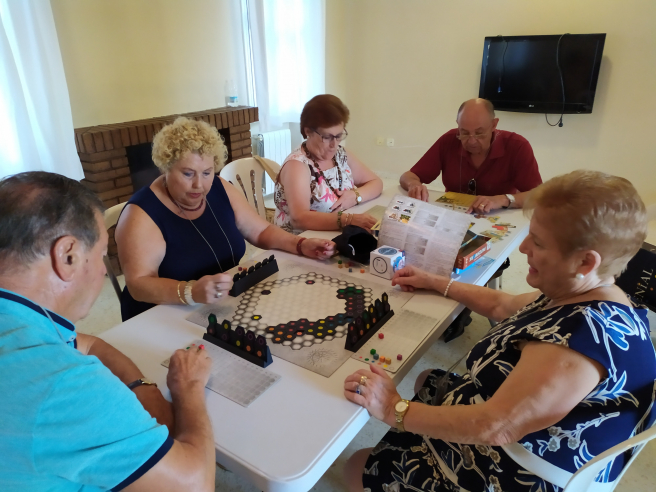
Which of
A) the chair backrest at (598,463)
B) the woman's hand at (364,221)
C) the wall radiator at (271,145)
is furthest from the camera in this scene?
the wall radiator at (271,145)

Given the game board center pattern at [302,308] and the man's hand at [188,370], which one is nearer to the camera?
the man's hand at [188,370]

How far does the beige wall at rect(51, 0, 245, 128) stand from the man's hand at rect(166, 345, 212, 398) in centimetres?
248

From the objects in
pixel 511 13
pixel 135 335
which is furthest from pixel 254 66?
pixel 135 335

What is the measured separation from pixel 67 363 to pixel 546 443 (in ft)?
2.70

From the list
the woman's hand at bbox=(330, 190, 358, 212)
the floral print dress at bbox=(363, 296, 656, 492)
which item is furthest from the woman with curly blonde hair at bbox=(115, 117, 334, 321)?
the floral print dress at bbox=(363, 296, 656, 492)

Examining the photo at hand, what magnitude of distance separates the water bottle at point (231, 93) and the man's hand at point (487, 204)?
251cm

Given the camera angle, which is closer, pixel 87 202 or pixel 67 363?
pixel 67 363

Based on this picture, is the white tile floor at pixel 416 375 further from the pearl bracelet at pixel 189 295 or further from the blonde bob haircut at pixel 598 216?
the blonde bob haircut at pixel 598 216

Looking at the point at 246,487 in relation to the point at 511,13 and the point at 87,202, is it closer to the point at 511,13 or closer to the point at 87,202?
the point at 87,202

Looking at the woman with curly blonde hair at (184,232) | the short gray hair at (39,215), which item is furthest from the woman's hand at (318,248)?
the short gray hair at (39,215)

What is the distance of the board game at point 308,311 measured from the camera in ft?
3.36

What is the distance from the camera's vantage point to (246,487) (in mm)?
1495

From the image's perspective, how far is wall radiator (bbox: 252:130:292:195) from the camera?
4004 mm

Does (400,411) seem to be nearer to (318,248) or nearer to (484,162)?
(318,248)
